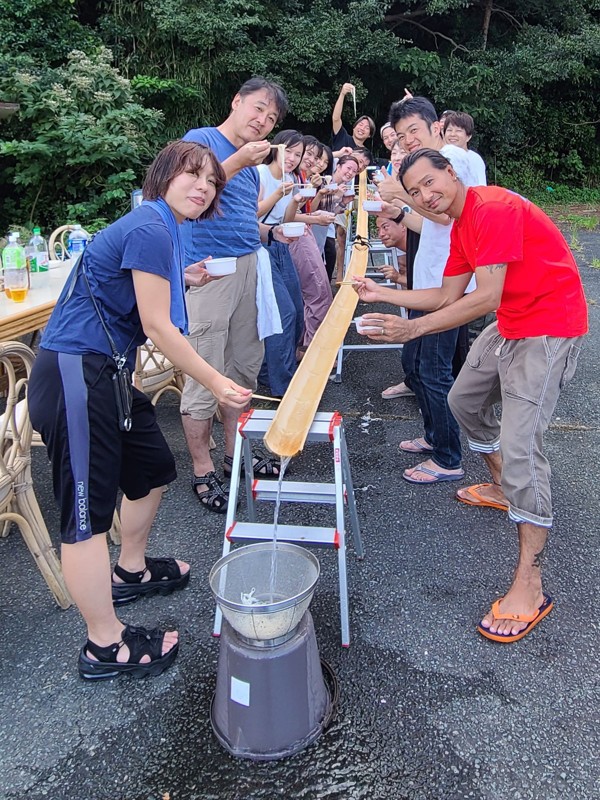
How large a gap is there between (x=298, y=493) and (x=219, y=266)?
1.14 meters

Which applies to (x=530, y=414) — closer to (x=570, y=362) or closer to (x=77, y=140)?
(x=570, y=362)

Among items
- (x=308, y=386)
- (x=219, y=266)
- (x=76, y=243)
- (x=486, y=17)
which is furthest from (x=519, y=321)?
(x=486, y=17)

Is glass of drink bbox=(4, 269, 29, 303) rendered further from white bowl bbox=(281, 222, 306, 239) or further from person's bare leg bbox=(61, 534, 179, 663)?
person's bare leg bbox=(61, 534, 179, 663)

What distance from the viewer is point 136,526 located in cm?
253

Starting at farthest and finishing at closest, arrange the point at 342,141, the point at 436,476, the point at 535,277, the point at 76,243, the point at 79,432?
the point at 342,141 < the point at 76,243 < the point at 436,476 < the point at 535,277 < the point at 79,432

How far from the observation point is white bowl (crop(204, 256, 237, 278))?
2885 millimetres

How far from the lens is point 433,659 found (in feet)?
7.64

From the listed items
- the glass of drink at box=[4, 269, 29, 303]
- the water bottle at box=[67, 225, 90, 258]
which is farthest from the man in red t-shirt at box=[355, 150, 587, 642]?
the water bottle at box=[67, 225, 90, 258]

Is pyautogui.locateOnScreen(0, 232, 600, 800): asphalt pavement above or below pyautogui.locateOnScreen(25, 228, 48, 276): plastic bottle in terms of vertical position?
below

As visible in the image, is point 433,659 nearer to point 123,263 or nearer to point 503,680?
point 503,680

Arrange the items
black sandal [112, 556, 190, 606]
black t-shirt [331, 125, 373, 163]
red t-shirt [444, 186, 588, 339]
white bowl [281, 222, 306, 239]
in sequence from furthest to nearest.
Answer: black t-shirt [331, 125, 373, 163], white bowl [281, 222, 306, 239], black sandal [112, 556, 190, 606], red t-shirt [444, 186, 588, 339]

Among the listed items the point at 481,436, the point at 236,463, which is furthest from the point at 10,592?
the point at 481,436

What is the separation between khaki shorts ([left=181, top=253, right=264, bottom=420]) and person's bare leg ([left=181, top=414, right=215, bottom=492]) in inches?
1.5

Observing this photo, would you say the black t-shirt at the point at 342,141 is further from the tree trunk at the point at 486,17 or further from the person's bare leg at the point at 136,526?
the tree trunk at the point at 486,17
